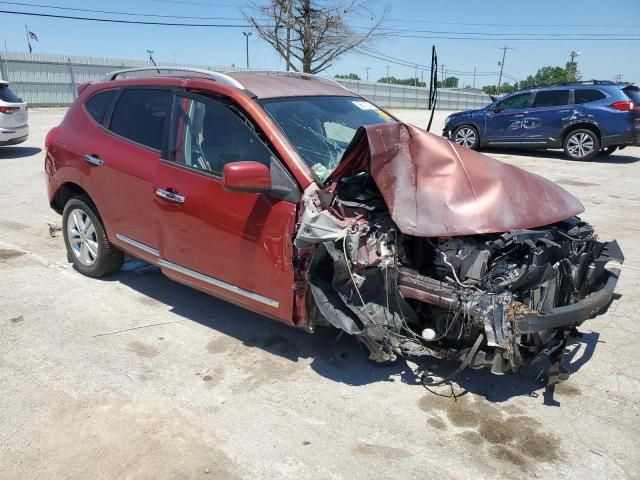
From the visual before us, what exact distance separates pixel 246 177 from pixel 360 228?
744 millimetres

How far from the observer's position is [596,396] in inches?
133

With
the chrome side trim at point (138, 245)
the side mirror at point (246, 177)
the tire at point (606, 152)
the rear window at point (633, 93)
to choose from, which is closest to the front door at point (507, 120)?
the rear window at point (633, 93)

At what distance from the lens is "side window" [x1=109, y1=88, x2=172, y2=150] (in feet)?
13.8

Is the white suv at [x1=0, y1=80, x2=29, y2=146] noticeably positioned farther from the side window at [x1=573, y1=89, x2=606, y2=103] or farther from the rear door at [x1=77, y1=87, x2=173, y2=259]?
the side window at [x1=573, y1=89, x2=606, y2=103]

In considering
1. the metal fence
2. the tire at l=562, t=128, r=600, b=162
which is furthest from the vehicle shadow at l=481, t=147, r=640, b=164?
the metal fence

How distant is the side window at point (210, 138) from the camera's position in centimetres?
365

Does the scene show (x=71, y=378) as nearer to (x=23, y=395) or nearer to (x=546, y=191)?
(x=23, y=395)

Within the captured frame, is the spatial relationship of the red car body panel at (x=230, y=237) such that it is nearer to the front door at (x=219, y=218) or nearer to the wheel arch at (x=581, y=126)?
the front door at (x=219, y=218)

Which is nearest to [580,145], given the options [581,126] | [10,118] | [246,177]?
[581,126]

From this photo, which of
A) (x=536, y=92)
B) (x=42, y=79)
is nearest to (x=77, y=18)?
(x=42, y=79)

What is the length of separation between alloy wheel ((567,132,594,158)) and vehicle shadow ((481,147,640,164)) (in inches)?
8.7

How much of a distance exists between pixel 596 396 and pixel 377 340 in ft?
4.83

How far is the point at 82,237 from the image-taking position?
511 cm

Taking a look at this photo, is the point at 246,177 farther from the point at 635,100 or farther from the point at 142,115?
the point at 635,100
